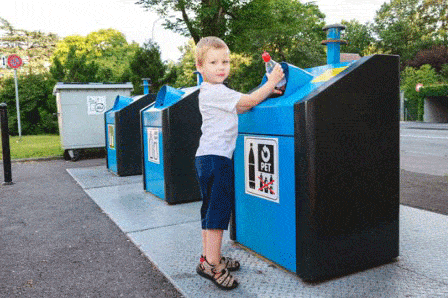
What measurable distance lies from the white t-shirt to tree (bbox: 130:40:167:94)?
14.5 metres

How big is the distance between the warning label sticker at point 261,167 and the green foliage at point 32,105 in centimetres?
1784

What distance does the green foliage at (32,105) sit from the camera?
1898 centimetres

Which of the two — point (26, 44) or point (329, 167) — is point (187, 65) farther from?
point (329, 167)

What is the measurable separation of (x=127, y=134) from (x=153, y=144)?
1828 mm

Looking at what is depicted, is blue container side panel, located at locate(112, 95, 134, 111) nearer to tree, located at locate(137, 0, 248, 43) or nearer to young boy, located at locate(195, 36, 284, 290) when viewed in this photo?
young boy, located at locate(195, 36, 284, 290)

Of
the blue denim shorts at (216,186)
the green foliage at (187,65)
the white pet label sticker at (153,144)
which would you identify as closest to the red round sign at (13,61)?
the white pet label sticker at (153,144)

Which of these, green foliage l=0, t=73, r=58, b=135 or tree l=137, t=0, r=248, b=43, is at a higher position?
tree l=137, t=0, r=248, b=43

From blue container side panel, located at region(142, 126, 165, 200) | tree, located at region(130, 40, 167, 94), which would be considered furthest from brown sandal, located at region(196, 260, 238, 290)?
tree, located at region(130, 40, 167, 94)

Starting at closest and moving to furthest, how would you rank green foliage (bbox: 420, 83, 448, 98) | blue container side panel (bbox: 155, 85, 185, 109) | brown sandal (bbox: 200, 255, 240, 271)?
1. brown sandal (bbox: 200, 255, 240, 271)
2. blue container side panel (bbox: 155, 85, 185, 109)
3. green foliage (bbox: 420, 83, 448, 98)

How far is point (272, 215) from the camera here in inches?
103

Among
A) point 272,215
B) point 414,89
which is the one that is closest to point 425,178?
point 272,215

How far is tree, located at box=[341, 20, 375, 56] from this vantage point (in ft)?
147

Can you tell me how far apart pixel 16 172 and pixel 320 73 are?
→ 283 inches

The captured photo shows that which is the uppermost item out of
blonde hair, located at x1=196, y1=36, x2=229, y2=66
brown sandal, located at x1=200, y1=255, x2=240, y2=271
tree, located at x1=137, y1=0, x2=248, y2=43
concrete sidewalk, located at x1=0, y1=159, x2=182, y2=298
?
tree, located at x1=137, y1=0, x2=248, y2=43
